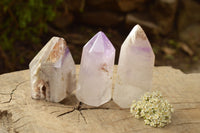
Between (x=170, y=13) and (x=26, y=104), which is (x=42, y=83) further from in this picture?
(x=170, y=13)

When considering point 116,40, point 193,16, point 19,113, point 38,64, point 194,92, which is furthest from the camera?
point 193,16

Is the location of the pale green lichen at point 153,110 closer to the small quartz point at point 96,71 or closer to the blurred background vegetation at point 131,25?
the small quartz point at point 96,71

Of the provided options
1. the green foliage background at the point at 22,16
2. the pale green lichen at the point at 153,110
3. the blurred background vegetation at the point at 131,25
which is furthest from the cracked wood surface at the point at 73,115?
the blurred background vegetation at the point at 131,25

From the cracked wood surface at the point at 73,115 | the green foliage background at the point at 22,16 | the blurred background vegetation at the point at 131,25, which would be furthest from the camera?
the blurred background vegetation at the point at 131,25

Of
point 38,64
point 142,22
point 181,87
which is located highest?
point 142,22

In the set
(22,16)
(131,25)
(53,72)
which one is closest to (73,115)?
(53,72)

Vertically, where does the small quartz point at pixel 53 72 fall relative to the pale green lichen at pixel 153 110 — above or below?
above

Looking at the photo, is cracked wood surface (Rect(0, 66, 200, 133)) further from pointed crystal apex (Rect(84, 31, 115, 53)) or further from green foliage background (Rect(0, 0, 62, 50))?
green foliage background (Rect(0, 0, 62, 50))

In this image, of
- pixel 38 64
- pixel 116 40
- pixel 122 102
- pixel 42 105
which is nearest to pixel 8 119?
pixel 42 105
